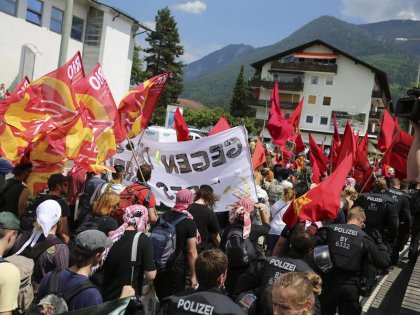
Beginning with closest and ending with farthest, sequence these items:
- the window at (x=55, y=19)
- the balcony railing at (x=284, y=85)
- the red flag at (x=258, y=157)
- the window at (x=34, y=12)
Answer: the red flag at (x=258, y=157), the window at (x=34, y=12), the window at (x=55, y=19), the balcony railing at (x=284, y=85)

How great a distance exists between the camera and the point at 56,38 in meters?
26.5

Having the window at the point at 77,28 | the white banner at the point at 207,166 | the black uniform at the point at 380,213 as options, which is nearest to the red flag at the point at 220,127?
the white banner at the point at 207,166

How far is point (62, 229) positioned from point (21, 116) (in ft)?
7.85

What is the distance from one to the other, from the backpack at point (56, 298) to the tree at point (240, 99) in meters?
79.6

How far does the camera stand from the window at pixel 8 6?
23.0 m

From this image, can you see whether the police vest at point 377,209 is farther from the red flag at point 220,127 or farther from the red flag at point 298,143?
the red flag at point 298,143

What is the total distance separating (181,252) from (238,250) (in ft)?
2.25

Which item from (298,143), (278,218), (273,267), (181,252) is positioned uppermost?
(298,143)

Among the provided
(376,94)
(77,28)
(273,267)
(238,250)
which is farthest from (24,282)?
(376,94)

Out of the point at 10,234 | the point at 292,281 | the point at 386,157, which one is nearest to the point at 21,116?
the point at 10,234

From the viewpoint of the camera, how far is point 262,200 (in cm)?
858

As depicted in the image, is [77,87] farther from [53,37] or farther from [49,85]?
[53,37]

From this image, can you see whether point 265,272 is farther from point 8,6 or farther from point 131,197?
point 8,6

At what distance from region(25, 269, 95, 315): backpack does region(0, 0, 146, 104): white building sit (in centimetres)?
2231
